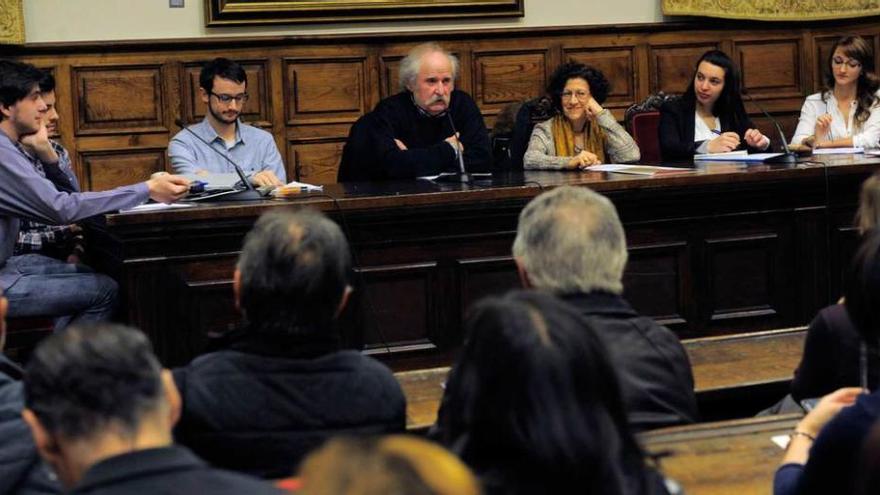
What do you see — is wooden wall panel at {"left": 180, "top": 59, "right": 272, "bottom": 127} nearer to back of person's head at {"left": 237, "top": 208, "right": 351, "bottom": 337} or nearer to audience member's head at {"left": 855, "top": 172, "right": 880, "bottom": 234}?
audience member's head at {"left": 855, "top": 172, "right": 880, "bottom": 234}

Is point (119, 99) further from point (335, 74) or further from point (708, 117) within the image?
point (708, 117)

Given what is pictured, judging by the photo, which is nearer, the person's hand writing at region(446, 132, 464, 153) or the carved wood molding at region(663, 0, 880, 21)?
the person's hand writing at region(446, 132, 464, 153)

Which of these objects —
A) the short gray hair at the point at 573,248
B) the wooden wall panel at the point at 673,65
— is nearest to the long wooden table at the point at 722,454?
the short gray hair at the point at 573,248

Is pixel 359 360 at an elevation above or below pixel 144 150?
below

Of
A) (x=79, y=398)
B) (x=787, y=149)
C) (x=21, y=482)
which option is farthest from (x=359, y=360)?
(x=787, y=149)

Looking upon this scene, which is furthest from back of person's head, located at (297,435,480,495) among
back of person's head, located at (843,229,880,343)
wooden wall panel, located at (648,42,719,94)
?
wooden wall panel, located at (648,42,719,94)

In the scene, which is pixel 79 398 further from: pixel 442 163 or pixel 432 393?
pixel 442 163

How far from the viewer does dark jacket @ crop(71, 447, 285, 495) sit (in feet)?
4.91

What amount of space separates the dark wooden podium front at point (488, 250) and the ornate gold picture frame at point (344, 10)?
2.23m

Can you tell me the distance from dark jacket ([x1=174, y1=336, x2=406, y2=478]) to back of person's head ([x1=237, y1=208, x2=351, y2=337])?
0.04m

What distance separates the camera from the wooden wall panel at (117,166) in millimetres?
6766

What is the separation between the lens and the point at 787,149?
5336 millimetres

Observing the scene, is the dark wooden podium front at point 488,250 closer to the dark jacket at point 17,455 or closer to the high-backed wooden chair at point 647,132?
the high-backed wooden chair at point 647,132

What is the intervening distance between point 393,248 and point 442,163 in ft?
3.32
